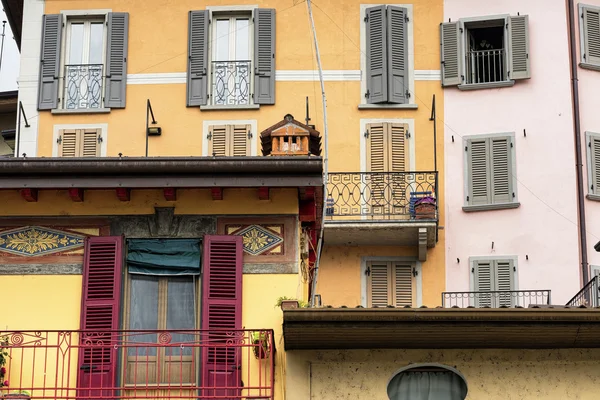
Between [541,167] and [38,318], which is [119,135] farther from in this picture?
[38,318]

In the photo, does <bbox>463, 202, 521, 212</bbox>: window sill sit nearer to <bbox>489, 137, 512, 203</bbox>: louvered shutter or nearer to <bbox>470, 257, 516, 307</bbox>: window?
<bbox>489, 137, 512, 203</bbox>: louvered shutter

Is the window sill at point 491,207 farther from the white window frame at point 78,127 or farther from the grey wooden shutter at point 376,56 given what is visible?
the white window frame at point 78,127

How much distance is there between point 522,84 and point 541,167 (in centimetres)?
175

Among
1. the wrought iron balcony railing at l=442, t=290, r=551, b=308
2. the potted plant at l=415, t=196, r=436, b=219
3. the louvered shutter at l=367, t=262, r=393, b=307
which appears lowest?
the wrought iron balcony railing at l=442, t=290, r=551, b=308

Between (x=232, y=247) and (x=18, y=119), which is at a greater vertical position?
(x=18, y=119)

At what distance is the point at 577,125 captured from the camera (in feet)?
100

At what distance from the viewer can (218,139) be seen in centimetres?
3097

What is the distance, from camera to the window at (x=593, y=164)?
3030cm

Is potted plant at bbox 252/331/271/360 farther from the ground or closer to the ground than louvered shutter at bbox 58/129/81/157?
closer to the ground

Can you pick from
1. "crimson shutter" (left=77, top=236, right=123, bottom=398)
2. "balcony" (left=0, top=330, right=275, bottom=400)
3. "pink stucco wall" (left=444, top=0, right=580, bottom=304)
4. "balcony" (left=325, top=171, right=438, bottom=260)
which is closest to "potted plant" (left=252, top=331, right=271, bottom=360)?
"balcony" (left=0, top=330, right=275, bottom=400)

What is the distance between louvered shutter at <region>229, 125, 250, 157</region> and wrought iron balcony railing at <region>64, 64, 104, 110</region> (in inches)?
105

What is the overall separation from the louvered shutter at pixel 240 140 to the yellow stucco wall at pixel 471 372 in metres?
12.7

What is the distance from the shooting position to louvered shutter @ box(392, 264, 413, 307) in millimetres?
30078

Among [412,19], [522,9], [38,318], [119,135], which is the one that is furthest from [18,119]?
[38,318]
